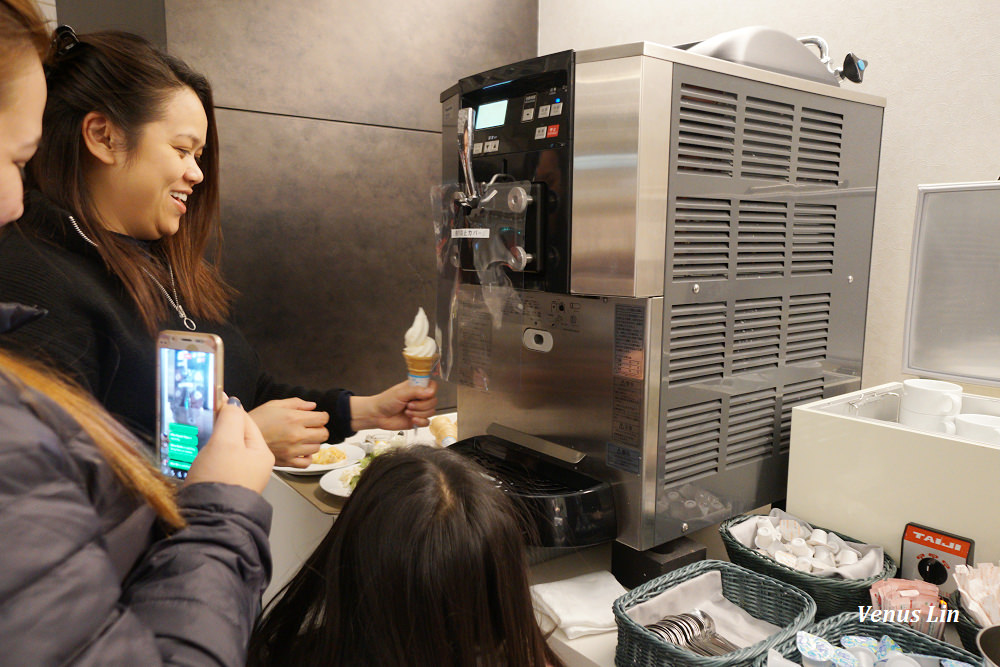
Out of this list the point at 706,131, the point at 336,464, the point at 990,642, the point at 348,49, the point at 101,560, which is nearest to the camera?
the point at 101,560

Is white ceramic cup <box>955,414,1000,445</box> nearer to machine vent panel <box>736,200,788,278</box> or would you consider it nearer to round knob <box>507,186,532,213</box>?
machine vent panel <box>736,200,788,278</box>

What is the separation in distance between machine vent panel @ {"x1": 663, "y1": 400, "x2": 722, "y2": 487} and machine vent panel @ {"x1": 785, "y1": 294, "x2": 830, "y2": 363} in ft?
0.78

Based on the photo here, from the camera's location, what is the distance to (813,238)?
1274 millimetres

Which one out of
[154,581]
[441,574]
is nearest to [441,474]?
[441,574]

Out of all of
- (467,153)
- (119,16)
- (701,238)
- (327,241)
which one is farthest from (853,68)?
(119,16)

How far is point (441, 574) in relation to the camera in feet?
2.36

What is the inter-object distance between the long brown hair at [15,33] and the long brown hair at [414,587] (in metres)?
0.52

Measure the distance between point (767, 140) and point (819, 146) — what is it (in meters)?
0.16

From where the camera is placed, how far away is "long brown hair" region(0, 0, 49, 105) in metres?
0.50

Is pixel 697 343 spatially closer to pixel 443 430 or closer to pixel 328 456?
pixel 443 430

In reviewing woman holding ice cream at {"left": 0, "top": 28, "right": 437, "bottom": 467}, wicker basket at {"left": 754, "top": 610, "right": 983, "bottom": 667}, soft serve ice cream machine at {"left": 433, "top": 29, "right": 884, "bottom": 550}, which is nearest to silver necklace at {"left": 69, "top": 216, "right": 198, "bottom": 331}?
woman holding ice cream at {"left": 0, "top": 28, "right": 437, "bottom": 467}

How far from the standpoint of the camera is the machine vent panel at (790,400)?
1268mm

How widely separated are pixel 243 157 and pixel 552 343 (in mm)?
1285

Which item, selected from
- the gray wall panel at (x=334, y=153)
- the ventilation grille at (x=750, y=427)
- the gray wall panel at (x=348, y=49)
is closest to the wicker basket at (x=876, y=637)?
the ventilation grille at (x=750, y=427)
